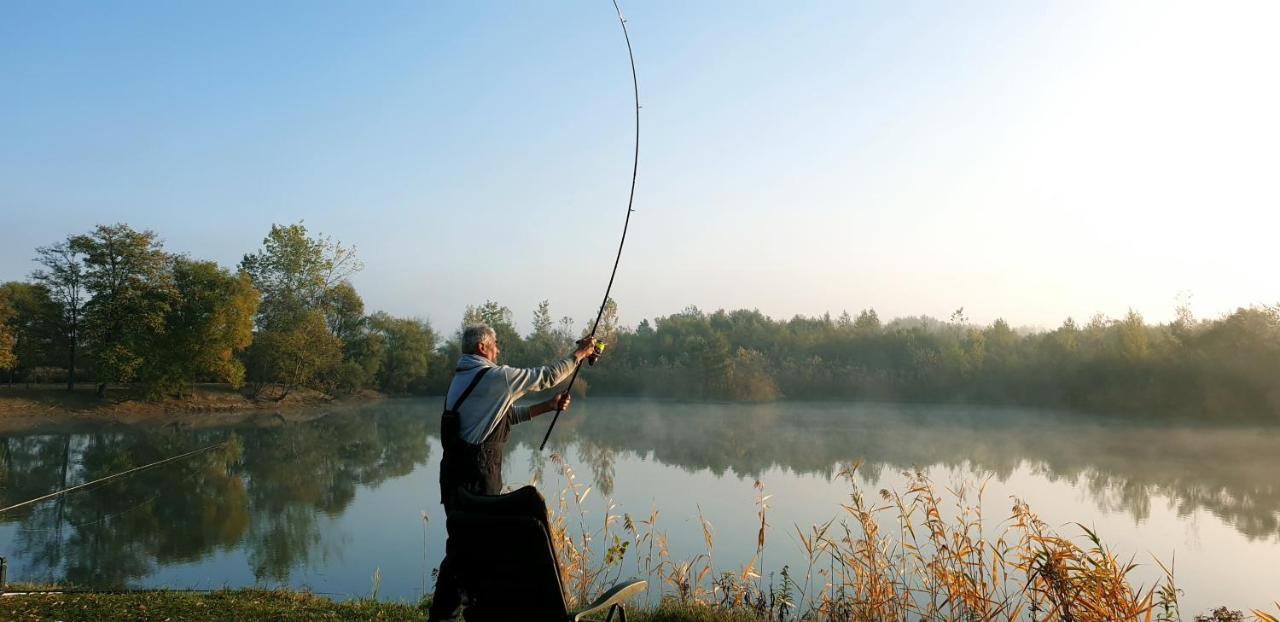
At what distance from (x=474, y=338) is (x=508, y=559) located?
1.22 metres

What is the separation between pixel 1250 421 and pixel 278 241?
123 ft

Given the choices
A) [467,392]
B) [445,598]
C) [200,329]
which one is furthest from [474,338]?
[200,329]

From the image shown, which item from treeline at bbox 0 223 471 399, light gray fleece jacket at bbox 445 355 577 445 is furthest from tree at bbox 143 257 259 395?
light gray fleece jacket at bbox 445 355 577 445

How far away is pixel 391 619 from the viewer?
14.7 feet

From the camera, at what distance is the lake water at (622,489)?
807cm

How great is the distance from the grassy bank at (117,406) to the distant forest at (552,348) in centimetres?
55

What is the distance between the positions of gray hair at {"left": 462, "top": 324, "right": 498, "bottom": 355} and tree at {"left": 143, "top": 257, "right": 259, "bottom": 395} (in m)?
27.6

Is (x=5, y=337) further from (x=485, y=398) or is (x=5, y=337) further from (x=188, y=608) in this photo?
(x=485, y=398)

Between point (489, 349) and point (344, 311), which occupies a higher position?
point (344, 311)

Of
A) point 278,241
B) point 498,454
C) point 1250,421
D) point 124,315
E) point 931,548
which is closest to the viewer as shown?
point 498,454

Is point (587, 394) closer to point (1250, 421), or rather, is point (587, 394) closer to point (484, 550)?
point (1250, 421)

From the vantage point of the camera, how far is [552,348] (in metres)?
38.5

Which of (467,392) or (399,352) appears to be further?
(399,352)

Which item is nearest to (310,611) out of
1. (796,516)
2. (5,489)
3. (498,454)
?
(498,454)
